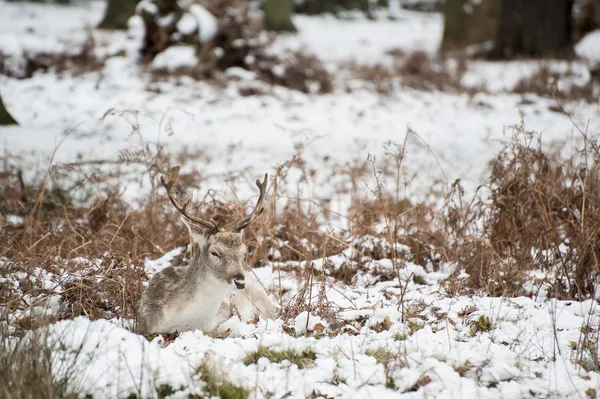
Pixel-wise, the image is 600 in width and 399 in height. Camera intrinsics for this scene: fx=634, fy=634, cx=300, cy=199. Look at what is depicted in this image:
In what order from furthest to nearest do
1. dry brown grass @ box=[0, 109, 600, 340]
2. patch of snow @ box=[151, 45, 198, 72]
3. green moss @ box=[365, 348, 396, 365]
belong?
patch of snow @ box=[151, 45, 198, 72]
dry brown grass @ box=[0, 109, 600, 340]
green moss @ box=[365, 348, 396, 365]

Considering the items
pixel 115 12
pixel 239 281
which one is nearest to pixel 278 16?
pixel 115 12

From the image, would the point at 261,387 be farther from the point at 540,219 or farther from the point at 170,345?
the point at 540,219

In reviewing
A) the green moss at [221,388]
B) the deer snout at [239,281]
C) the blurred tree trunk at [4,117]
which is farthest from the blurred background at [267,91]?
the green moss at [221,388]

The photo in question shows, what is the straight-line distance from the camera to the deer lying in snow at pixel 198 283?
12.8 ft

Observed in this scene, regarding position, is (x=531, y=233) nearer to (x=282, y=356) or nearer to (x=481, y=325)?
(x=481, y=325)

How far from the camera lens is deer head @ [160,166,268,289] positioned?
3.85 metres

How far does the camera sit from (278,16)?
23.8m

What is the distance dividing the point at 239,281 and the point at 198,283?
338mm

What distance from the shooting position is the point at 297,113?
1110 cm

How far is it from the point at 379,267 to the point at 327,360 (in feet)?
6.28

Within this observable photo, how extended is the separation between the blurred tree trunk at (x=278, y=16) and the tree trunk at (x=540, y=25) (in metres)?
9.60

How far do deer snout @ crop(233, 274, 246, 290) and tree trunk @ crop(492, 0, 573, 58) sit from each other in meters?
14.1

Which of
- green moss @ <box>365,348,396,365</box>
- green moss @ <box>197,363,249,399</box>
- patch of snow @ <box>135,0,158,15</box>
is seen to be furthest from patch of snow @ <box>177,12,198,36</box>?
green moss @ <box>197,363,249,399</box>

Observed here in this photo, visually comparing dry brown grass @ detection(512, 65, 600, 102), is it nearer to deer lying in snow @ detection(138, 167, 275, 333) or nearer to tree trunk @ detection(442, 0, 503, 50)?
tree trunk @ detection(442, 0, 503, 50)
